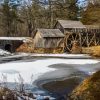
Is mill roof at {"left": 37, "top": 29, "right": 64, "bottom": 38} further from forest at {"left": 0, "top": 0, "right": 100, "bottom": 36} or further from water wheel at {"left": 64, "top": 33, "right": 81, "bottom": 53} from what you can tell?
forest at {"left": 0, "top": 0, "right": 100, "bottom": 36}

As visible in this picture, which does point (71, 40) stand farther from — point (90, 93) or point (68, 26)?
point (90, 93)

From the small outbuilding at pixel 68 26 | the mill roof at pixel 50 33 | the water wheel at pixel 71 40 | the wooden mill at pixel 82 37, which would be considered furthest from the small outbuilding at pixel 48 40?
the small outbuilding at pixel 68 26

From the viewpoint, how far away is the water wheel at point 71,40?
166 ft

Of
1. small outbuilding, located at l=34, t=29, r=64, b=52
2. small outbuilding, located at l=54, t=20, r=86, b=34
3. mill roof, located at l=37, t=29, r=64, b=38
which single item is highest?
small outbuilding, located at l=54, t=20, r=86, b=34

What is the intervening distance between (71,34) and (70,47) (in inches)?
98.0

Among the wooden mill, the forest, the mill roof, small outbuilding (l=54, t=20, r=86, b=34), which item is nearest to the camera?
the wooden mill

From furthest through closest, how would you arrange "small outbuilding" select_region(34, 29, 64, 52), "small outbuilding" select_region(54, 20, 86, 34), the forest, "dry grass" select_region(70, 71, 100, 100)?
the forest, "small outbuilding" select_region(54, 20, 86, 34), "small outbuilding" select_region(34, 29, 64, 52), "dry grass" select_region(70, 71, 100, 100)

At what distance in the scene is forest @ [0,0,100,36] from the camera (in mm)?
74125

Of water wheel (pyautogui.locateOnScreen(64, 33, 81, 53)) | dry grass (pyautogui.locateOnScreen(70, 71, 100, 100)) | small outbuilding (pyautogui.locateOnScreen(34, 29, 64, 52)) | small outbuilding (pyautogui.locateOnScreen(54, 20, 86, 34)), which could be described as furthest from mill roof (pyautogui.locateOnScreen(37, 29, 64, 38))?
dry grass (pyautogui.locateOnScreen(70, 71, 100, 100))

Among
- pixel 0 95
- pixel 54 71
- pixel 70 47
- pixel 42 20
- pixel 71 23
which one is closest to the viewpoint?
pixel 0 95

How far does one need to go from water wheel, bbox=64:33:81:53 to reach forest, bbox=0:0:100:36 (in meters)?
15.2

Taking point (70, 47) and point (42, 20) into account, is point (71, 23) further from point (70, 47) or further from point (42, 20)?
point (42, 20)

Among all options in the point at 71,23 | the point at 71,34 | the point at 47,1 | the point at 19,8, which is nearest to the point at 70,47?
the point at 71,34

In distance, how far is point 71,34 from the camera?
52844mm
